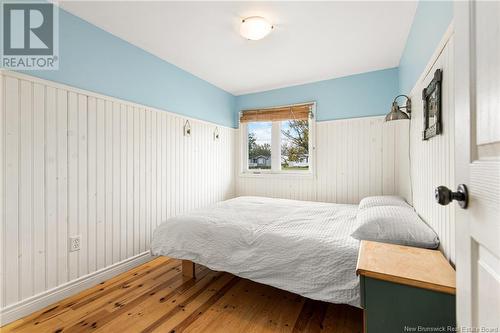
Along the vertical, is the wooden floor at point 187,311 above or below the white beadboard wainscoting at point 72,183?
below

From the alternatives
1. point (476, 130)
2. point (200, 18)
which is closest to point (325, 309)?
point (476, 130)

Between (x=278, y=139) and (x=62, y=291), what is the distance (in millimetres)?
3264

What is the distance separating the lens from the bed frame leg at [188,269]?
7.37ft

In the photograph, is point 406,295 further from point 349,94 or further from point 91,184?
point 349,94

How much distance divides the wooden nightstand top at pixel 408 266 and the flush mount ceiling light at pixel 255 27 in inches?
77.9

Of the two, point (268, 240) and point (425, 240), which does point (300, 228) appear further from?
point (425, 240)

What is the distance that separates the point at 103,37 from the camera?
2.20 meters

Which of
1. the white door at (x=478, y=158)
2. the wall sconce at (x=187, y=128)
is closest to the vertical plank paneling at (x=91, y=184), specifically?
the wall sconce at (x=187, y=128)

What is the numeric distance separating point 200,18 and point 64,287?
2.60m

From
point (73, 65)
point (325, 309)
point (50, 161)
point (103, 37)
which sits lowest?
point (325, 309)

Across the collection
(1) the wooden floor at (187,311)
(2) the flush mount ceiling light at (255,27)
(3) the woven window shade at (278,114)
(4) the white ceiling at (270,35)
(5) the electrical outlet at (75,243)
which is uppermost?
(4) the white ceiling at (270,35)

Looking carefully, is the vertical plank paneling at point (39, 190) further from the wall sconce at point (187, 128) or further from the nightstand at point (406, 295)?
the nightstand at point (406, 295)

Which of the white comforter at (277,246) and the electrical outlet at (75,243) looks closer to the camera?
the white comforter at (277,246)

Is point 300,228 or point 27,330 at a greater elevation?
point 300,228
